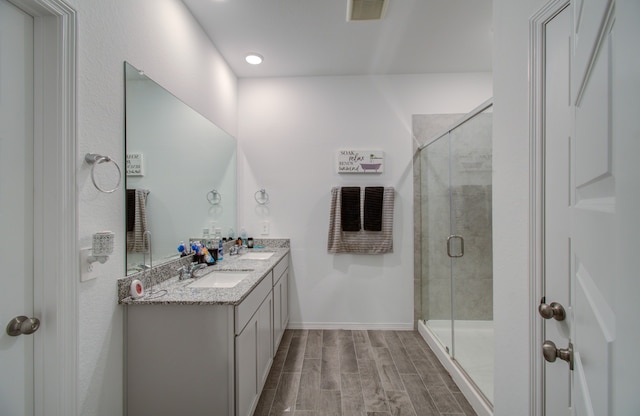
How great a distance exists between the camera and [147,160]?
1521 millimetres

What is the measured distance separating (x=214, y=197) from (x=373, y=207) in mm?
1548

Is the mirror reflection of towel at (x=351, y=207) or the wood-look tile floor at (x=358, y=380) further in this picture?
the mirror reflection of towel at (x=351, y=207)

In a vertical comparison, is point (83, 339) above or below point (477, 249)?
below

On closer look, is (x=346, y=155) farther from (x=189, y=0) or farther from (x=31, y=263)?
(x=31, y=263)

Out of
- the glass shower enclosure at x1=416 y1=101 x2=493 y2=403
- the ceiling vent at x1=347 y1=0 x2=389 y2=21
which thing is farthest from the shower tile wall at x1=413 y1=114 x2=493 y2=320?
the ceiling vent at x1=347 y1=0 x2=389 y2=21

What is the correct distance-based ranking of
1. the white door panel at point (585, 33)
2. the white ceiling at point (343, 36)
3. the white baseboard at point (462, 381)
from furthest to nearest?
the white ceiling at point (343, 36), the white baseboard at point (462, 381), the white door panel at point (585, 33)

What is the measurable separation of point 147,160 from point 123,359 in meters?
1.03

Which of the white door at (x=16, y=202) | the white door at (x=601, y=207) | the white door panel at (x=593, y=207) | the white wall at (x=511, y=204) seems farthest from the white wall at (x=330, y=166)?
the white door panel at (x=593, y=207)

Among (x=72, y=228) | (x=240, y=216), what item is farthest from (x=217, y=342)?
(x=240, y=216)

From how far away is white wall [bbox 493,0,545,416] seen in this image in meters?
1.07

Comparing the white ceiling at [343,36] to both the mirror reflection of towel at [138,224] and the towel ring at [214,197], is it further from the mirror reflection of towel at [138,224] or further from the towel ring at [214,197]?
the mirror reflection of towel at [138,224]

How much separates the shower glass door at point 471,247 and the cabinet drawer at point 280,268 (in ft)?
4.82

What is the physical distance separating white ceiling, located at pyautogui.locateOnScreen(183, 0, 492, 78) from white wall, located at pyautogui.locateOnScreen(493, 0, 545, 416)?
959mm

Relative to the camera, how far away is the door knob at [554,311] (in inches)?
35.7
